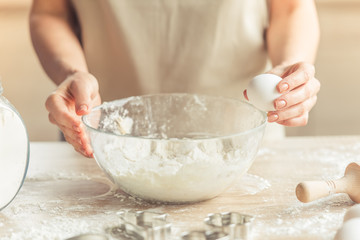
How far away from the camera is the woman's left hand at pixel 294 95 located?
104 centimetres

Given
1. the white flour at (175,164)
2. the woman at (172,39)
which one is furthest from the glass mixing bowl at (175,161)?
the woman at (172,39)

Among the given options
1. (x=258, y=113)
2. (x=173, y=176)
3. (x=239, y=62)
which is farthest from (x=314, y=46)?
(x=173, y=176)

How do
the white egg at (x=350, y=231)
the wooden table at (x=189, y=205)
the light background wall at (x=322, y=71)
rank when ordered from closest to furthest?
the white egg at (x=350, y=231), the wooden table at (x=189, y=205), the light background wall at (x=322, y=71)

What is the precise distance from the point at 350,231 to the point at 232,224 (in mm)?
184

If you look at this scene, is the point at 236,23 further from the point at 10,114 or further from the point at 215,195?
the point at 10,114

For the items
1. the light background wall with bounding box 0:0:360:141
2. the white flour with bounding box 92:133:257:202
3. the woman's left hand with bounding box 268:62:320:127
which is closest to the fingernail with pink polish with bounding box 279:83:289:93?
the woman's left hand with bounding box 268:62:320:127

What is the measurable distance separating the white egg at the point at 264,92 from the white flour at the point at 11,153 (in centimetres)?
45

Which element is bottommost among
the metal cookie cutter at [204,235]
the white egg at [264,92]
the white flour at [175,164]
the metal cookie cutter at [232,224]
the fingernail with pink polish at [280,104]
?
the metal cookie cutter at [204,235]

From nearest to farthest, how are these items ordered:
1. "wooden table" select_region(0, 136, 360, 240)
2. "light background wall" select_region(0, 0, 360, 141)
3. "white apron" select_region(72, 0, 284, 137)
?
1. "wooden table" select_region(0, 136, 360, 240)
2. "white apron" select_region(72, 0, 284, 137)
3. "light background wall" select_region(0, 0, 360, 141)

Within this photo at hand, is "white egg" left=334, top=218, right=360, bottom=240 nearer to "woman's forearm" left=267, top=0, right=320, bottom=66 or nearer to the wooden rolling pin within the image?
the wooden rolling pin

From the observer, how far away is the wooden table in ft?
2.89

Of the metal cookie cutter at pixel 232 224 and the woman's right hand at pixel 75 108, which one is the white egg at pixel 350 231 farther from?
the woman's right hand at pixel 75 108

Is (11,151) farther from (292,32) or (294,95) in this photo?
(292,32)

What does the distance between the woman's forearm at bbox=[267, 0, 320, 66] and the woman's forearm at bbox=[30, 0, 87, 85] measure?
558mm
